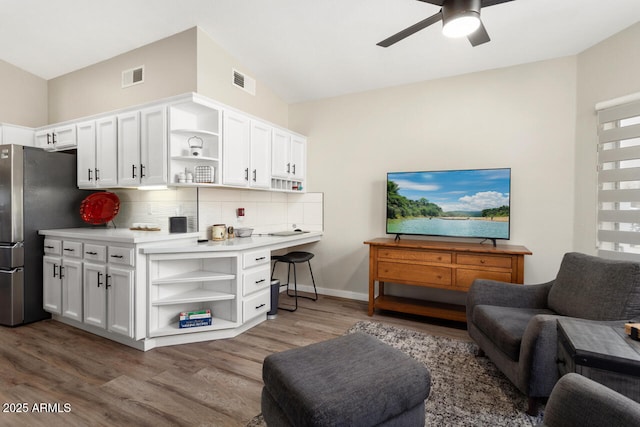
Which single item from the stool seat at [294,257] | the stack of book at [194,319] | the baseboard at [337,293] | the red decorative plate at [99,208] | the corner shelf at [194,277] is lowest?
the baseboard at [337,293]

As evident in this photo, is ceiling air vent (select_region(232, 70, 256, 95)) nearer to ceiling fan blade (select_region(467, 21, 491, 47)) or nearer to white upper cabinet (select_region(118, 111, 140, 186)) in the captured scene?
white upper cabinet (select_region(118, 111, 140, 186))

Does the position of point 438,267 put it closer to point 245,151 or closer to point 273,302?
point 273,302

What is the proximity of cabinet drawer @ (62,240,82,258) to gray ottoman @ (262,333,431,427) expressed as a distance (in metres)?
2.55

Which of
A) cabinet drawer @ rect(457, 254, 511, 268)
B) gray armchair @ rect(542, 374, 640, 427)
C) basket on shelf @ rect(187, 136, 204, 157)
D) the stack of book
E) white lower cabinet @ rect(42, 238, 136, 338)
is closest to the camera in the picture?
gray armchair @ rect(542, 374, 640, 427)

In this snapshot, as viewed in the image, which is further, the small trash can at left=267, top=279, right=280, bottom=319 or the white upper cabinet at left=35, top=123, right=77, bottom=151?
the white upper cabinet at left=35, top=123, right=77, bottom=151

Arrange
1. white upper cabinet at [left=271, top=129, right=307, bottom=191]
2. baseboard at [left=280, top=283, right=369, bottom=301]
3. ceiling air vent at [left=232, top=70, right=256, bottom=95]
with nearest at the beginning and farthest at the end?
ceiling air vent at [left=232, top=70, right=256, bottom=95]
white upper cabinet at [left=271, top=129, right=307, bottom=191]
baseboard at [left=280, top=283, right=369, bottom=301]

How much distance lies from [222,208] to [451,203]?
8.60 feet

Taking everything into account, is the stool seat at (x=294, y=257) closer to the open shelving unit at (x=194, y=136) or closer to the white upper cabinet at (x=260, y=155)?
the white upper cabinet at (x=260, y=155)

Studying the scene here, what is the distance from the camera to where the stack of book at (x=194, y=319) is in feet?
9.26

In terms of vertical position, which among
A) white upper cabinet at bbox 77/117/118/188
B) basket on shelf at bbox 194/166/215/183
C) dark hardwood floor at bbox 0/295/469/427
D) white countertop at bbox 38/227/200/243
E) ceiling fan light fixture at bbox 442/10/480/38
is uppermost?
ceiling fan light fixture at bbox 442/10/480/38

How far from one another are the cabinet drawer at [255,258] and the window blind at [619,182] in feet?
10.5

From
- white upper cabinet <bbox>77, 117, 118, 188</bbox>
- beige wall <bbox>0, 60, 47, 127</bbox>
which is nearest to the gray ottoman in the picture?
white upper cabinet <bbox>77, 117, 118, 188</bbox>

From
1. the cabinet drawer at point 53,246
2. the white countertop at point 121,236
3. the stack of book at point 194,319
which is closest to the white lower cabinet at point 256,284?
the stack of book at point 194,319

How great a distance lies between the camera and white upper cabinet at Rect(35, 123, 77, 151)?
3.73 m
